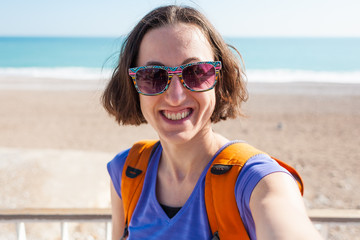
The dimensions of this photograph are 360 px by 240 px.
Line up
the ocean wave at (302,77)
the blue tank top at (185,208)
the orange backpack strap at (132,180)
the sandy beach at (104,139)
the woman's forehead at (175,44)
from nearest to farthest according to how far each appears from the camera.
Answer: the blue tank top at (185,208), the woman's forehead at (175,44), the orange backpack strap at (132,180), the sandy beach at (104,139), the ocean wave at (302,77)

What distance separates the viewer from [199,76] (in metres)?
1.53

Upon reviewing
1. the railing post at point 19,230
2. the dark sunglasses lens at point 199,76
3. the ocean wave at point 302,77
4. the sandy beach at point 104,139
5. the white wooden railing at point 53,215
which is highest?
the dark sunglasses lens at point 199,76

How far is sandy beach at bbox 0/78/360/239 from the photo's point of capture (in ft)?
17.3

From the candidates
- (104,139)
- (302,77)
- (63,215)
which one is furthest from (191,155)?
(302,77)

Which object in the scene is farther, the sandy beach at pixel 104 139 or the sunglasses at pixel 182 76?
the sandy beach at pixel 104 139

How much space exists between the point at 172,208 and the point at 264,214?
0.52 meters

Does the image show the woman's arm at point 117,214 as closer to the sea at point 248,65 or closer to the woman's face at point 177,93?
the woman's face at point 177,93

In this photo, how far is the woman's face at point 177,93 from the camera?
1.52 metres

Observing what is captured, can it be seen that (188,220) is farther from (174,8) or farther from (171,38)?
(174,8)

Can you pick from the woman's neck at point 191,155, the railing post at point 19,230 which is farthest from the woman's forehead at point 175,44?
the railing post at point 19,230

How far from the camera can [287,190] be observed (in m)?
1.22

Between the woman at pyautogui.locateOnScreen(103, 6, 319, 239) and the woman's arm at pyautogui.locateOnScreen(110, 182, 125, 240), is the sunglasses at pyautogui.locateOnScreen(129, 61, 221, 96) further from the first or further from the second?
the woman's arm at pyautogui.locateOnScreen(110, 182, 125, 240)

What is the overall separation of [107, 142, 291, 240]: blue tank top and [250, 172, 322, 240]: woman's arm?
32 mm

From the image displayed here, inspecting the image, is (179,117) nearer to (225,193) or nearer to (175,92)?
(175,92)
